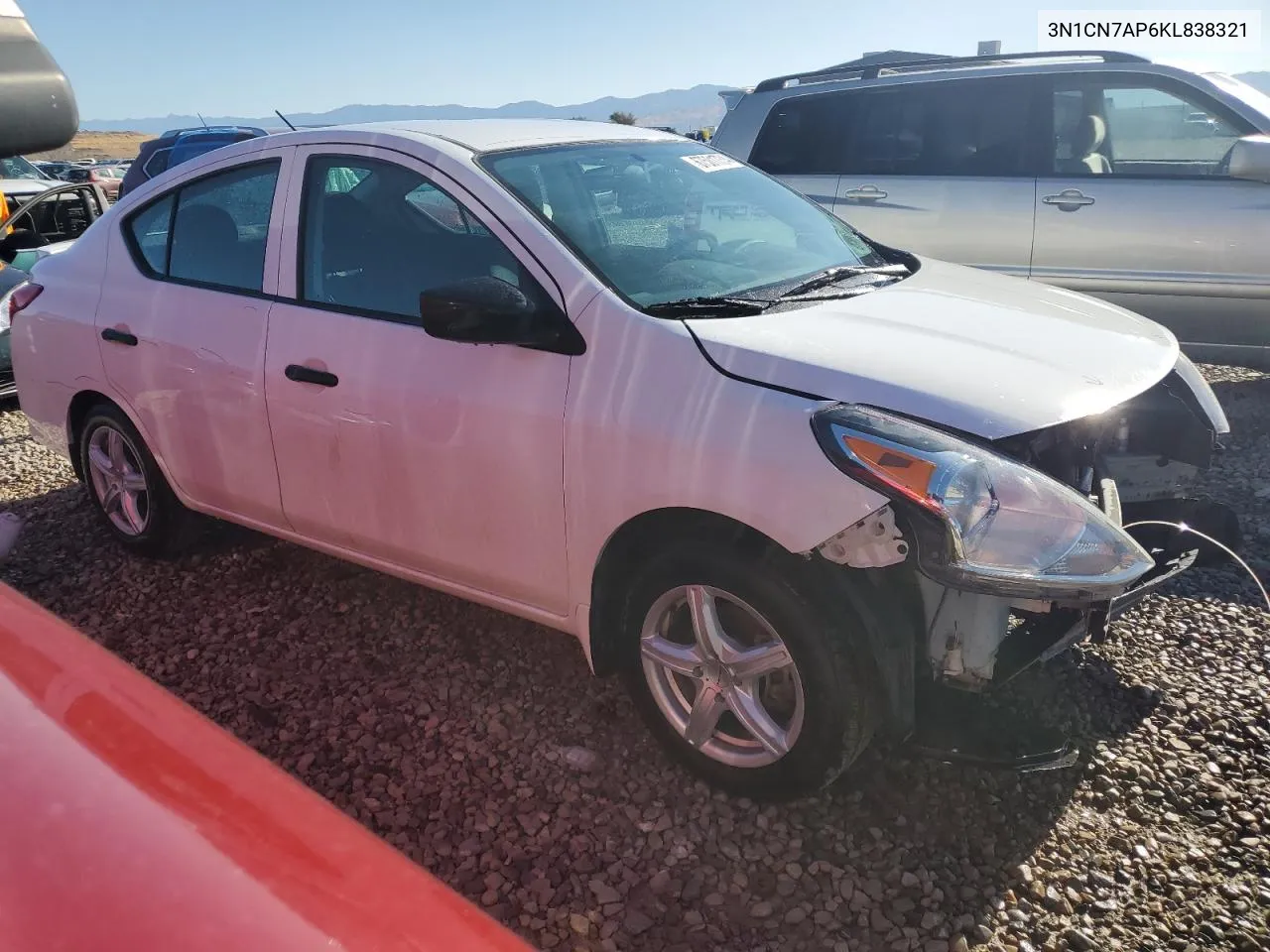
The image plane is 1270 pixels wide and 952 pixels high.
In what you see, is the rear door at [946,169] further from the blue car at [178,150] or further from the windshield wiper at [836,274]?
the blue car at [178,150]

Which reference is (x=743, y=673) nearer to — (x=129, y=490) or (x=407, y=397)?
(x=407, y=397)

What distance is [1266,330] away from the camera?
539cm

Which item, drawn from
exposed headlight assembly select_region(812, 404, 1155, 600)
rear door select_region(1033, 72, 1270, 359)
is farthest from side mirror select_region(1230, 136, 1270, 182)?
exposed headlight assembly select_region(812, 404, 1155, 600)

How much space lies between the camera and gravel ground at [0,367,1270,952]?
7.38ft

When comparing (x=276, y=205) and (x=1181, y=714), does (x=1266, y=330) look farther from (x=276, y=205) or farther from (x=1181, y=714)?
(x=276, y=205)

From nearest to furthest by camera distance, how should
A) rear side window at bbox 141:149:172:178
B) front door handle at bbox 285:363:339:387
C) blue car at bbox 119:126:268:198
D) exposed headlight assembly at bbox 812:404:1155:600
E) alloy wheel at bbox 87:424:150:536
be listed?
exposed headlight assembly at bbox 812:404:1155:600 < front door handle at bbox 285:363:339:387 < alloy wheel at bbox 87:424:150:536 < blue car at bbox 119:126:268:198 < rear side window at bbox 141:149:172:178

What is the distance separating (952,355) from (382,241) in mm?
1749

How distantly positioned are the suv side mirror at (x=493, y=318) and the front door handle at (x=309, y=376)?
0.57 metres

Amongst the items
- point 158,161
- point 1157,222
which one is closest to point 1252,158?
point 1157,222

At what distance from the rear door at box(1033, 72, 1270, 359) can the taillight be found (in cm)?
513

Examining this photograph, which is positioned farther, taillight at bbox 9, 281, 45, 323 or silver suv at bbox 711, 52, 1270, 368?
silver suv at bbox 711, 52, 1270, 368

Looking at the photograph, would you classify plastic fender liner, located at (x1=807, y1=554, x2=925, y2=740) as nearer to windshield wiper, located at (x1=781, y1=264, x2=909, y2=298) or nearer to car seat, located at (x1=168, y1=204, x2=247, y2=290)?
windshield wiper, located at (x1=781, y1=264, x2=909, y2=298)

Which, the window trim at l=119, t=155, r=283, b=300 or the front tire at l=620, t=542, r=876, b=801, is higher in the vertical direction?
the window trim at l=119, t=155, r=283, b=300

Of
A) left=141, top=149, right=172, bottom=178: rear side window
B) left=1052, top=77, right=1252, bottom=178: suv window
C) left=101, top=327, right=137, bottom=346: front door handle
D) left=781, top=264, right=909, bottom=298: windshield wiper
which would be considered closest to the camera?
left=781, top=264, right=909, bottom=298: windshield wiper
